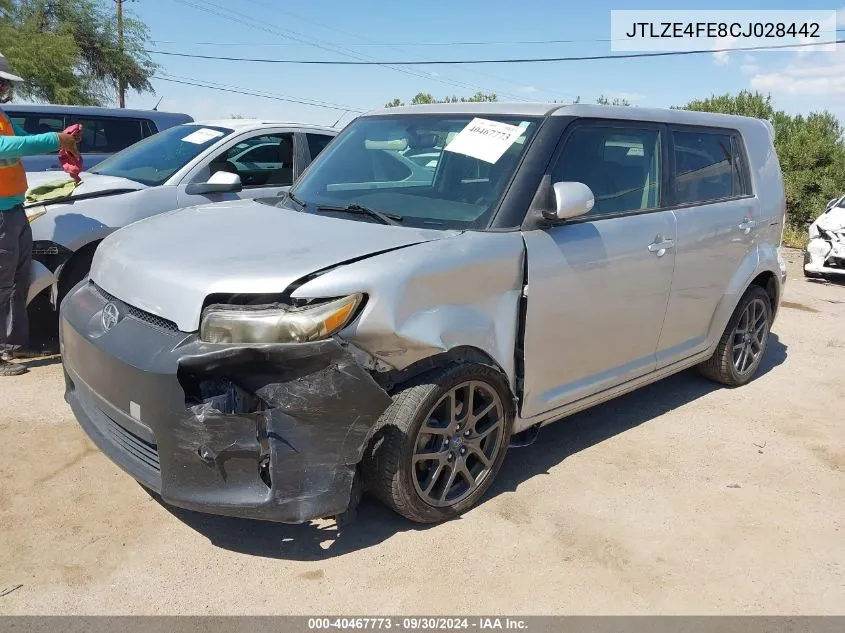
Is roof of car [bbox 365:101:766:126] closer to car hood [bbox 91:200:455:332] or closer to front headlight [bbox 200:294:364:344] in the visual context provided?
car hood [bbox 91:200:455:332]

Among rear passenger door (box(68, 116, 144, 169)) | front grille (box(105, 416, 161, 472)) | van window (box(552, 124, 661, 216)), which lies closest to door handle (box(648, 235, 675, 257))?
van window (box(552, 124, 661, 216))

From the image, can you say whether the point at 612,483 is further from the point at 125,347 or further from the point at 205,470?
the point at 125,347

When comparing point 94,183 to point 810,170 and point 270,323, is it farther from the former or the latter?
point 810,170

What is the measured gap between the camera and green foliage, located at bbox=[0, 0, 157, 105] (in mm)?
26156

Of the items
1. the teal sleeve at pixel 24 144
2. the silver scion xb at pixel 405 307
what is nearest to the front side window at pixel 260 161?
the teal sleeve at pixel 24 144

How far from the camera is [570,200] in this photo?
3320mm

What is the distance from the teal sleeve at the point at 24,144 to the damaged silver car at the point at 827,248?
951cm

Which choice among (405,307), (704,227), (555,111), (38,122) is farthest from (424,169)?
(38,122)

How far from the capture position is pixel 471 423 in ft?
10.7

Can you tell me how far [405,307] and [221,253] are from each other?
805mm

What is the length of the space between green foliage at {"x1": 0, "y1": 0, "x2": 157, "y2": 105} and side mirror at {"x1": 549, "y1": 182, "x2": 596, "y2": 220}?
2690cm

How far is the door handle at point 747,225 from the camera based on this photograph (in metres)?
4.78

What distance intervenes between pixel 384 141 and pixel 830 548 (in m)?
3.03

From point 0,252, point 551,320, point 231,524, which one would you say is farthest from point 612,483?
point 0,252
